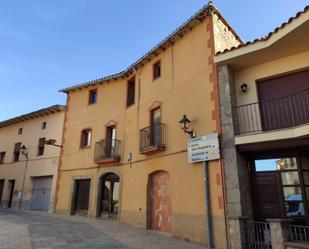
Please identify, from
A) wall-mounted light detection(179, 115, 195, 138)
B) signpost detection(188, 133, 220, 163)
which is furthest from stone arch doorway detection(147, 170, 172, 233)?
wall-mounted light detection(179, 115, 195, 138)

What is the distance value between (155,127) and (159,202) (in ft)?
9.88

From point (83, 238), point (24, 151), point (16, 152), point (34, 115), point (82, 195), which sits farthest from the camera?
point (16, 152)

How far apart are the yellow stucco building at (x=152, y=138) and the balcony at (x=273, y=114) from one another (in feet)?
2.87

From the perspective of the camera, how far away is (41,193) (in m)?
17.4

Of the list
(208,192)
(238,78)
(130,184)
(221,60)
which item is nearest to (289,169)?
(208,192)

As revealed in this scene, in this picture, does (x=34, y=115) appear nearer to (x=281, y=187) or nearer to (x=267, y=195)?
(x=267, y=195)

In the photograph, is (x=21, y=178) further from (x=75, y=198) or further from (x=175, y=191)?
(x=175, y=191)

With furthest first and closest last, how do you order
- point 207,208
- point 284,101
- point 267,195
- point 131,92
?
point 131,92, point 284,101, point 207,208, point 267,195

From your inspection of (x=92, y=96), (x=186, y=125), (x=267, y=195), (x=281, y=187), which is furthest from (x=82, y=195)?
(x=281, y=187)

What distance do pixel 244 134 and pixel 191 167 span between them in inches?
87.1

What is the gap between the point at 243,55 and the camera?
8.80m

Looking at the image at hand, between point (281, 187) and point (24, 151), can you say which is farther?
point (24, 151)

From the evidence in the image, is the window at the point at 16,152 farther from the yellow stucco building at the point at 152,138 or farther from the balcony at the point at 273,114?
the balcony at the point at 273,114

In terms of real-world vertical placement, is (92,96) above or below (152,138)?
above
